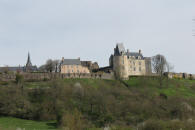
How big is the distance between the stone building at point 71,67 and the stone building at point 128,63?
30.9 feet

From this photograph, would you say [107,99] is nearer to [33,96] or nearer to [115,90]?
[115,90]

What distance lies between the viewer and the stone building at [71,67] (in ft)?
285

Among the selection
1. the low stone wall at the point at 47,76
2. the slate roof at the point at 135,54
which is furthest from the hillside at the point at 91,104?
the slate roof at the point at 135,54

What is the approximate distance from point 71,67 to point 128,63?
1727cm

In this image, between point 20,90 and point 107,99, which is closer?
point 107,99

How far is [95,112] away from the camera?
2072 inches

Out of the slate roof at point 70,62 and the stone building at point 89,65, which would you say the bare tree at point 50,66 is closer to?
the slate roof at point 70,62

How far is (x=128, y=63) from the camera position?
9000 cm

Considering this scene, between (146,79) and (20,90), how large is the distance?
35262 mm

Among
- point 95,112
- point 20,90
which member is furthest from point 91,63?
point 95,112

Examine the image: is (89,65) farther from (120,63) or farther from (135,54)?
(120,63)

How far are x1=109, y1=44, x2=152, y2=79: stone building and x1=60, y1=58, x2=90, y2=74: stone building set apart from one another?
9.41m

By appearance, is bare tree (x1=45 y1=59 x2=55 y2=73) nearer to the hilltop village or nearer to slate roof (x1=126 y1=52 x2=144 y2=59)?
the hilltop village

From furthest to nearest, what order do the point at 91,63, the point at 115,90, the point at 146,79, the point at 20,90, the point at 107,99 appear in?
1. the point at 91,63
2. the point at 146,79
3. the point at 115,90
4. the point at 20,90
5. the point at 107,99
